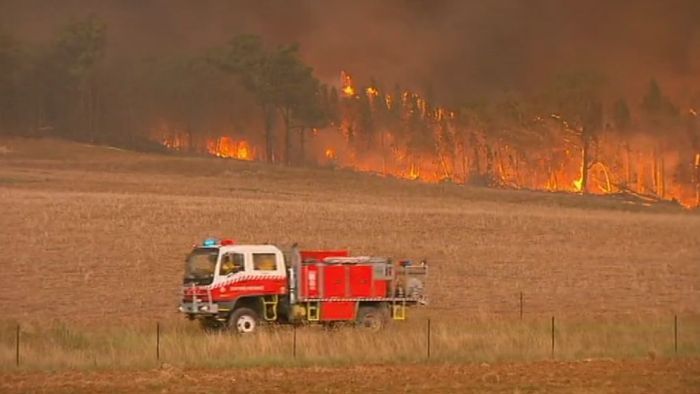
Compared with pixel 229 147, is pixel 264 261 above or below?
below

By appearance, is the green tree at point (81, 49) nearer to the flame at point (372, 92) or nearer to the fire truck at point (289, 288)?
the flame at point (372, 92)

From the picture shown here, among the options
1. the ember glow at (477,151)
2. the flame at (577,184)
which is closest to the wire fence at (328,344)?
the ember glow at (477,151)

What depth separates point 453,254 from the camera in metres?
40.7

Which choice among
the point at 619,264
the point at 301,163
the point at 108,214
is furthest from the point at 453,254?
the point at 301,163

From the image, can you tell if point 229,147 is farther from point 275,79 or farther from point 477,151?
point 477,151

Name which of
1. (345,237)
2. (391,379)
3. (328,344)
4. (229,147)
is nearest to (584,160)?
(229,147)

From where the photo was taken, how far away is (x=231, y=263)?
26.2m

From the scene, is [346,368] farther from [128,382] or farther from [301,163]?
[301,163]

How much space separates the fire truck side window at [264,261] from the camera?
→ 87.2 ft

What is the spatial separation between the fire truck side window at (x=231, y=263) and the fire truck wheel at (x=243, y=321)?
88 cm

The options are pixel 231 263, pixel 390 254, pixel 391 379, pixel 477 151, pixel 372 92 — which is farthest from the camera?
pixel 372 92

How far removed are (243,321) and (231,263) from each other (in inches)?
51.4

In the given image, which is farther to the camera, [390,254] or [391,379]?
[390,254]

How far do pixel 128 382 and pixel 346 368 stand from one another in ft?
14.0
